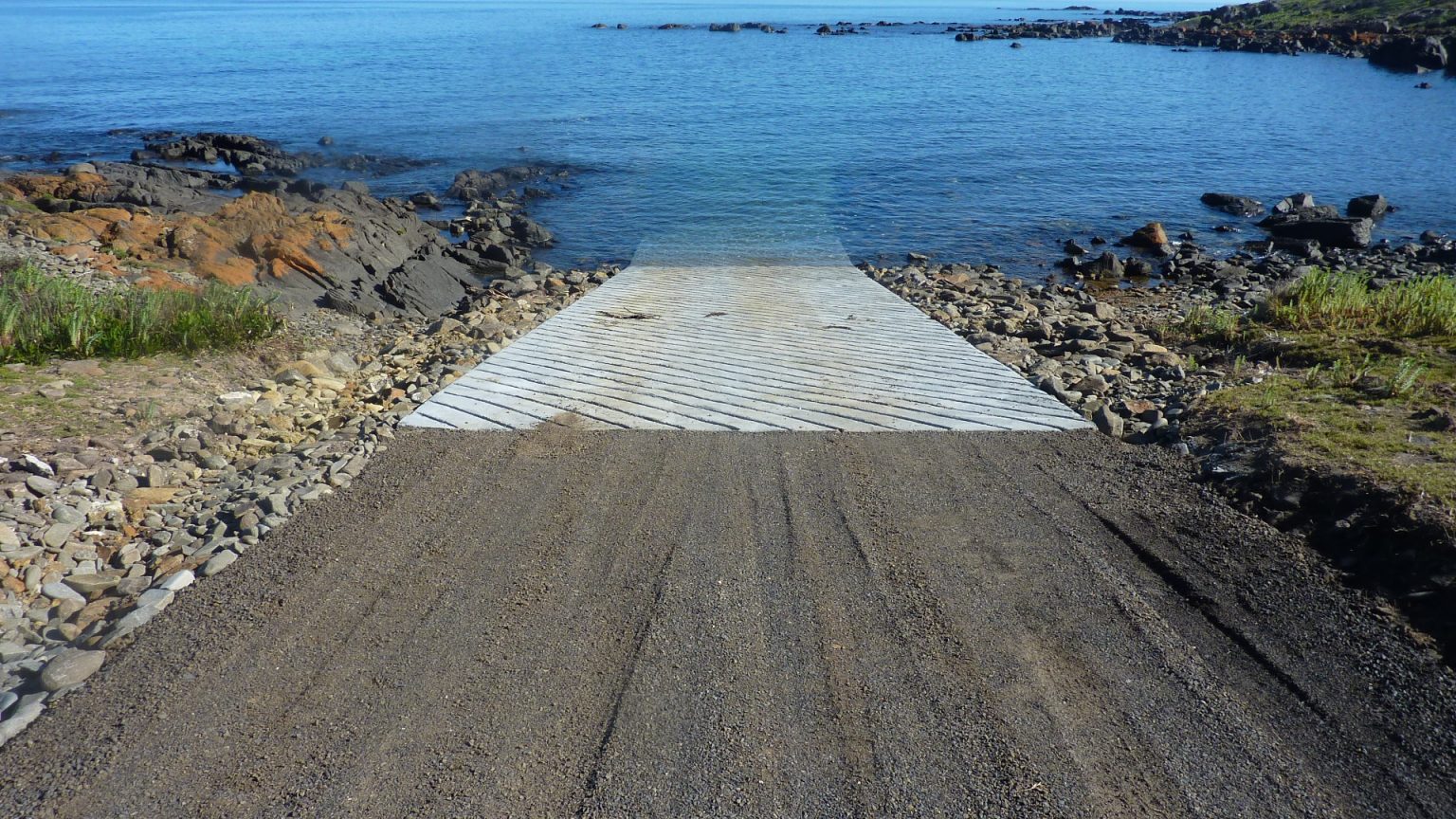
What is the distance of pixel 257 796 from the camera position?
11.7 ft

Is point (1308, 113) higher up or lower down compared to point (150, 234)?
higher up

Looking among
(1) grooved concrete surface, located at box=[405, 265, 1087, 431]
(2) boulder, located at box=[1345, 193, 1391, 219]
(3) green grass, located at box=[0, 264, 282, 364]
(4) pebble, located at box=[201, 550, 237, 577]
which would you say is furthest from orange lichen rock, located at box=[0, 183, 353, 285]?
(2) boulder, located at box=[1345, 193, 1391, 219]

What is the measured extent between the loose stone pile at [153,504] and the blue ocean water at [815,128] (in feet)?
30.6

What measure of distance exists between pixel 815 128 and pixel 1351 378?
2983cm

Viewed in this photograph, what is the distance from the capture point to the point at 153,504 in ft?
20.1

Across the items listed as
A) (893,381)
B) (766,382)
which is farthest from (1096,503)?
(766,382)

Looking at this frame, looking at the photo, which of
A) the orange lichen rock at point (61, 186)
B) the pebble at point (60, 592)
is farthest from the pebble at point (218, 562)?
the orange lichen rock at point (61, 186)

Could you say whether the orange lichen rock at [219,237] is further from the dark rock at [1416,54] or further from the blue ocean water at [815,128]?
the dark rock at [1416,54]

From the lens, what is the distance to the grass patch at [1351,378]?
20.4ft

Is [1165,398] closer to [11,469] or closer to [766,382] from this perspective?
[766,382]

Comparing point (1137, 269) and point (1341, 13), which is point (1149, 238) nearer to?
point (1137, 269)

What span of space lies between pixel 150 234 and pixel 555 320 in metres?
7.23

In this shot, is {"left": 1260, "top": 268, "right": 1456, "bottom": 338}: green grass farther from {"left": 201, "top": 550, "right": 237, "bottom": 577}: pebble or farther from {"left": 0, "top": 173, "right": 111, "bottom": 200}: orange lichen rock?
{"left": 0, "top": 173, "right": 111, "bottom": 200}: orange lichen rock

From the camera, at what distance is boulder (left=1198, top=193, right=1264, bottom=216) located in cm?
2323
